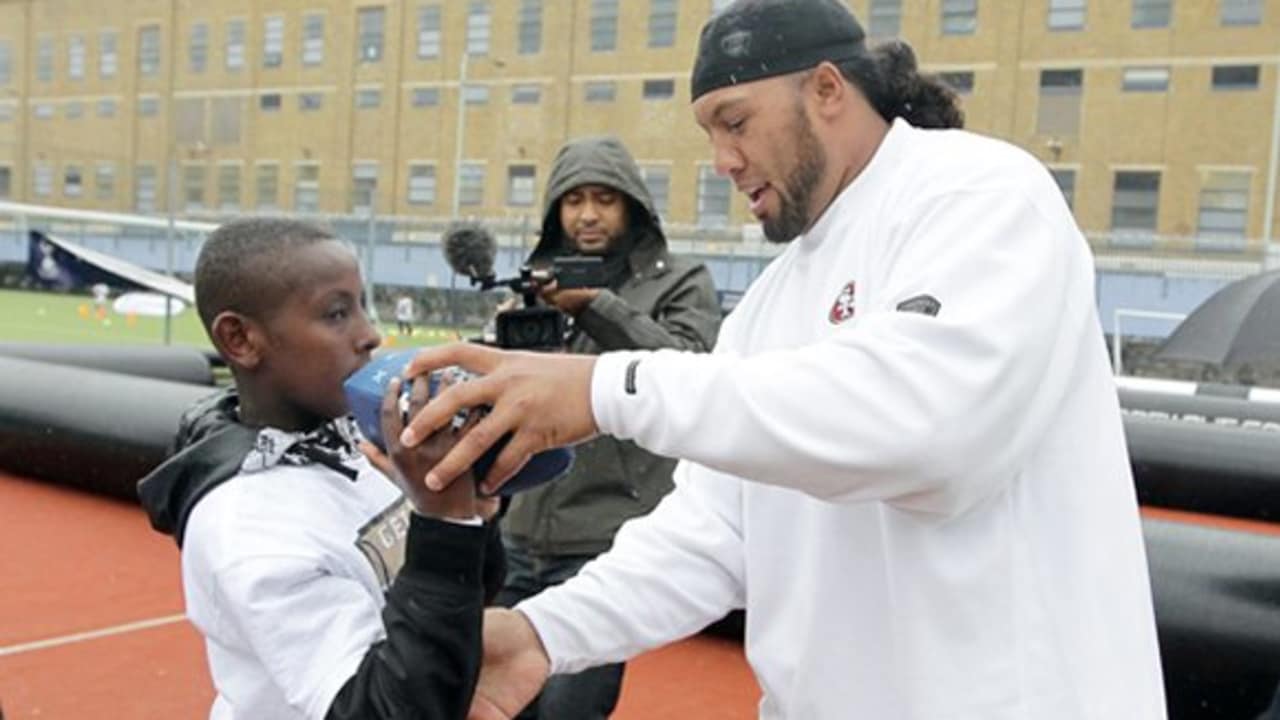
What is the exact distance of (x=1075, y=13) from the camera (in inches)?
1489

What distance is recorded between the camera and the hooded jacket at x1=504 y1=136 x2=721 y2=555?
3.50 metres

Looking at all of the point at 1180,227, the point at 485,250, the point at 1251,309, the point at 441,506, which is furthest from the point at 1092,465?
the point at 1180,227

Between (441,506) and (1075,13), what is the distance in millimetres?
39814

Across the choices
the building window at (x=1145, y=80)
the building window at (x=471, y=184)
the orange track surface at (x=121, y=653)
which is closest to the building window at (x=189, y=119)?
the building window at (x=471, y=184)

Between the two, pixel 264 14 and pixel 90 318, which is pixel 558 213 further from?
pixel 264 14

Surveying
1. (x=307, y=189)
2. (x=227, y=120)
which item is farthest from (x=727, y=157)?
(x=227, y=120)

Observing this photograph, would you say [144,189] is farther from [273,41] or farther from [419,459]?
[419,459]

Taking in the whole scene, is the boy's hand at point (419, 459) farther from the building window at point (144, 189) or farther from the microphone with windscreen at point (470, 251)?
the building window at point (144, 189)

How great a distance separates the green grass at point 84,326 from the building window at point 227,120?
14.6 meters

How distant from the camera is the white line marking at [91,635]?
537cm

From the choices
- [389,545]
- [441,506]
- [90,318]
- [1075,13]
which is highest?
[1075,13]

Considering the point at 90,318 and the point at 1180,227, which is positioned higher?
the point at 1180,227

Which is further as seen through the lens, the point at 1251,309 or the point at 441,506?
the point at 1251,309

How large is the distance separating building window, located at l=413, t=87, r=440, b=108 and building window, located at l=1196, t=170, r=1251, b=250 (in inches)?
1047
